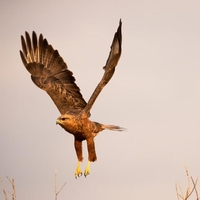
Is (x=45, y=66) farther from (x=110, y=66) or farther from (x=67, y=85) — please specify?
(x=110, y=66)

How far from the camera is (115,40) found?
593 inches

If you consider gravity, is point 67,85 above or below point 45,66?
below

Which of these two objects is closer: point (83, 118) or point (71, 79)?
point (83, 118)

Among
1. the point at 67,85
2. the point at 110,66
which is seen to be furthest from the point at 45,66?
the point at 110,66

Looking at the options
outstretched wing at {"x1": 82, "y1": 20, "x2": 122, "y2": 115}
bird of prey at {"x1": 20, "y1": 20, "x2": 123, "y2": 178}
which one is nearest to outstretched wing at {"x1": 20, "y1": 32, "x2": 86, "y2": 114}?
bird of prey at {"x1": 20, "y1": 20, "x2": 123, "y2": 178}

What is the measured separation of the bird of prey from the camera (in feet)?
48.2

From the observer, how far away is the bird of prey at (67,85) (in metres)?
14.7

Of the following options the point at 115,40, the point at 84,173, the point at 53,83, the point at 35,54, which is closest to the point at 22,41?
the point at 35,54

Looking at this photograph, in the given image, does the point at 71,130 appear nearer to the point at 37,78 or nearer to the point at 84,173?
the point at 84,173

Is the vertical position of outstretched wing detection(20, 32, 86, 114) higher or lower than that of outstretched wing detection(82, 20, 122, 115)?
higher

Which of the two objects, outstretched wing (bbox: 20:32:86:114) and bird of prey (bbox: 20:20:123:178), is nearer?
bird of prey (bbox: 20:20:123:178)

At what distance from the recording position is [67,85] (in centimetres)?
1767

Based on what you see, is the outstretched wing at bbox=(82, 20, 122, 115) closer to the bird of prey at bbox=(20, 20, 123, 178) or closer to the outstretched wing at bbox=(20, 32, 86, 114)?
the bird of prey at bbox=(20, 20, 123, 178)

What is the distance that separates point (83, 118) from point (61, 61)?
3.90 meters
